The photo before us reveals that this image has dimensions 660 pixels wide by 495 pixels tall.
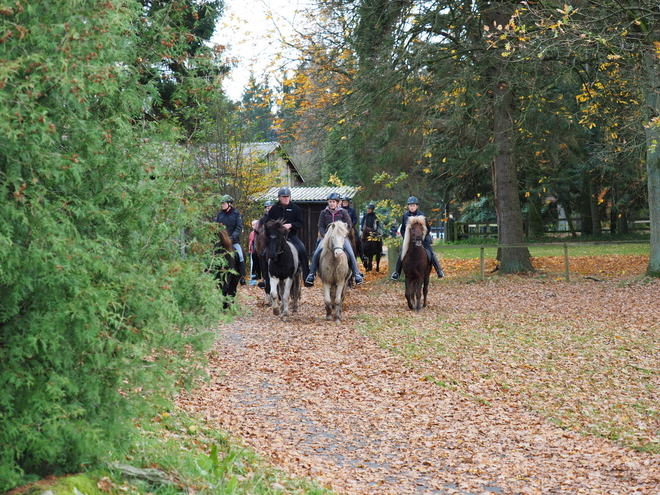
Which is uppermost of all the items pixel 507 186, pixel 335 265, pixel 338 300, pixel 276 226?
pixel 507 186

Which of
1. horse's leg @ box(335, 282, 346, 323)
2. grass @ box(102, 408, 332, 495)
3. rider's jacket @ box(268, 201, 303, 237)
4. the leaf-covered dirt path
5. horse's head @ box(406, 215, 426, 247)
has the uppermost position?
rider's jacket @ box(268, 201, 303, 237)

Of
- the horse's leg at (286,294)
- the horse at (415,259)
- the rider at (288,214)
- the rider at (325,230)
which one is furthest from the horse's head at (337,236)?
the horse at (415,259)

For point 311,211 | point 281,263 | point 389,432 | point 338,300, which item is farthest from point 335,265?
point 311,211

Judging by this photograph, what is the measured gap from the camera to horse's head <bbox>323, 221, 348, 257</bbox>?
14.5 m

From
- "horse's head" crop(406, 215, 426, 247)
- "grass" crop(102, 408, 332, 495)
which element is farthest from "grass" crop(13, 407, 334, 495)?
"horse's head" crop(406, 215, 426, 247)

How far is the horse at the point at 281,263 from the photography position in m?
14.5

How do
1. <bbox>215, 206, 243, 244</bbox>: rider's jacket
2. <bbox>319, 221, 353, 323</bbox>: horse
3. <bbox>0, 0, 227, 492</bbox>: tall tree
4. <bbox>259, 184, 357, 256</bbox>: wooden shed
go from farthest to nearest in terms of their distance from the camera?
<bbox>259, 184, 357, 256</bbox>: wooden shed
<bbox>215, 206, 243, 244</bbox>: rider's jacket
<bbox>319, 221, 353, 323</bbox>: horse
<bbox>0, 0, 227, 492</bbox>: tall tree

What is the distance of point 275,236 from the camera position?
1452cm

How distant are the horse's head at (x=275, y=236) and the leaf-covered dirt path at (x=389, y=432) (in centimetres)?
319

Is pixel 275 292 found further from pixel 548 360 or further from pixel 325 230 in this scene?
pixel 548 360

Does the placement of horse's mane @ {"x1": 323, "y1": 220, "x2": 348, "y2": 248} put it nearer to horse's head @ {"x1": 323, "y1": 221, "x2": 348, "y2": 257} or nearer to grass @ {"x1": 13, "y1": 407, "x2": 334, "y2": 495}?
horse's head @ {"x1": 323, "y1": 221, "x2": 348, "y2": 257}

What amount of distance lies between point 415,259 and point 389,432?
852 centimetres

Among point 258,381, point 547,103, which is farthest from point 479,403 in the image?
point 547,103

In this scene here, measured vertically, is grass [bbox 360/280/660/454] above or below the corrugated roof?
below
